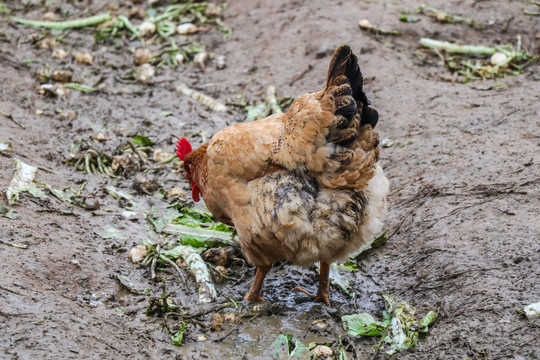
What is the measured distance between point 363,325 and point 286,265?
3.74 feet

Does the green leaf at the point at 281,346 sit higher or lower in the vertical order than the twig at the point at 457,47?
lower

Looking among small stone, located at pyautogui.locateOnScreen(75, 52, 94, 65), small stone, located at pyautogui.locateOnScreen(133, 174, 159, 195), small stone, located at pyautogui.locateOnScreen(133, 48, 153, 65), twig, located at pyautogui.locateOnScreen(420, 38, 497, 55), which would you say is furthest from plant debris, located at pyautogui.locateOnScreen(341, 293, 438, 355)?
small stone, located at pyautogui.locateOnScreen(75, 52, 94, 65)

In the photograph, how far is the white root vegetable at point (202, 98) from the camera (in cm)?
697

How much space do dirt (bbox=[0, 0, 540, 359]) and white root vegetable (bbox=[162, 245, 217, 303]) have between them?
107mm

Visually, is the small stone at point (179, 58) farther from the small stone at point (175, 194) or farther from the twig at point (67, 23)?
the small stone at point (175, 194)

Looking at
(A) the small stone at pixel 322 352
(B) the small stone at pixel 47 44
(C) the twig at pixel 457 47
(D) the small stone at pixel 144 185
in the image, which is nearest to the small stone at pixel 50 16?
(B) the small stone at pixel 47 44

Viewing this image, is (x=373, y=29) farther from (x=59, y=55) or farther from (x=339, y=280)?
(x=59, y=55)

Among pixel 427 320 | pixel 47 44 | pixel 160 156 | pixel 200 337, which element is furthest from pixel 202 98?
pixel 427 320

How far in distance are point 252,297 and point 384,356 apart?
3.86 feet

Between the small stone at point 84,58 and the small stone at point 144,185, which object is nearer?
the small stone at point 144,185

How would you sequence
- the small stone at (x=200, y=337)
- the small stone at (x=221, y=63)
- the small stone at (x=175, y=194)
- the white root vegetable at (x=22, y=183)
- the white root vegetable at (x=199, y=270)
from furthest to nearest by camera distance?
1. the small stone at (x=221, y=63)
2. the small stone at (x=175, y=194)
3. the white root vegetable at (x=22, y=183)
4. the white root vegetable at (x=199, y=270)
5. the small stone at (x=200, y=337)

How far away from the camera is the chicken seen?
373 centimetres

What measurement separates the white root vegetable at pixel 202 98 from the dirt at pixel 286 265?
0.34 feet

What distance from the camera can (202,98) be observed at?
282 inches
